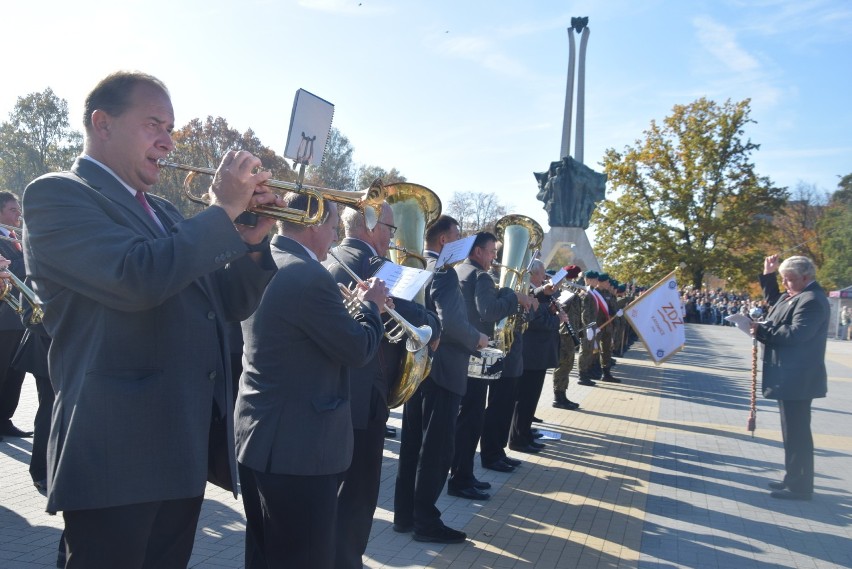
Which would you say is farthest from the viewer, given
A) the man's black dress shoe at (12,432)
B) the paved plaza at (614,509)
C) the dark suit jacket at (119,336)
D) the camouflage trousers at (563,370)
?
the camouflage trousers at (563,370)

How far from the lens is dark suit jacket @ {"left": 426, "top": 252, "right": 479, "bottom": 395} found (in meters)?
5.24

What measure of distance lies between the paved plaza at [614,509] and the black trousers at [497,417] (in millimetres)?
237

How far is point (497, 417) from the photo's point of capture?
723 centimetres

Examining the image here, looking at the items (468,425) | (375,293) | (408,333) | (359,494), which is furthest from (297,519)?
(468,425)

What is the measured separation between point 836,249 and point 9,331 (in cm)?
5520

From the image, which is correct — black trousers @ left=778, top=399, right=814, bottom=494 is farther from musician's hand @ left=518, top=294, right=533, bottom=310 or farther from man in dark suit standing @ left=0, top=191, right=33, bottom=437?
man in dark suit standing @ left=0, top=191, right=33, bottom=437

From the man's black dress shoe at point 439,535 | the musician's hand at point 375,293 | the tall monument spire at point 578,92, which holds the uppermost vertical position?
the tall monument spire at point 578,92

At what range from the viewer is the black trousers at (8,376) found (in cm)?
714

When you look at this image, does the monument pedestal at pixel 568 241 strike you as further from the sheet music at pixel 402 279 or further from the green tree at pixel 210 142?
the sheet music at pixel 402 279

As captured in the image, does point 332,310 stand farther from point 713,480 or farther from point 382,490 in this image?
point 713,480

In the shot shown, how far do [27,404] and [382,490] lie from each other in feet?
18.0

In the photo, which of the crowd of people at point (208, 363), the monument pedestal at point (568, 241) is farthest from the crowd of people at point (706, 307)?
the crowd of people at point (208, 363)

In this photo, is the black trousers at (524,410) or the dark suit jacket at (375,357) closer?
the dark suit jacket at (375,357)

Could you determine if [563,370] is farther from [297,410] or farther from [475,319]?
[297,410]
